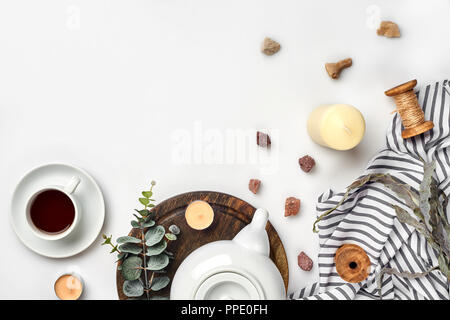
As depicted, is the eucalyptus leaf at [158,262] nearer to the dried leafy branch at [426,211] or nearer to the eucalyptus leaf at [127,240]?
the eucalyptus leaf at [127,240]

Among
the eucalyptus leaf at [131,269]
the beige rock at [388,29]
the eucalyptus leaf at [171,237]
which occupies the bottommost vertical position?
the eucalyptus leaf at [131,269]

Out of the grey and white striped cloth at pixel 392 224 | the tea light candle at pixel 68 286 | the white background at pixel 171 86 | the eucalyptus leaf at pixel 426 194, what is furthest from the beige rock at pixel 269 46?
the tea light candle at pixel 68 286

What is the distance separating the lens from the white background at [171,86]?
0.99 m

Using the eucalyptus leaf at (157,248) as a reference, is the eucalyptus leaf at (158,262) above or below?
below

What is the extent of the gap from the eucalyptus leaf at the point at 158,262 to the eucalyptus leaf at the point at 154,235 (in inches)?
1.3

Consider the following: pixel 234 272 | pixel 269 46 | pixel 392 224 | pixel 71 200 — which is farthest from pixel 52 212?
pixel 392 224

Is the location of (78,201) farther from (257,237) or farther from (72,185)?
(257,237)

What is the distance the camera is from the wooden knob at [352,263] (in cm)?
96

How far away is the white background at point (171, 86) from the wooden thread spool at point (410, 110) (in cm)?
9

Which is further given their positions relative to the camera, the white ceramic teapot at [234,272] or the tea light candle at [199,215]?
the tea light candle at [199,215]

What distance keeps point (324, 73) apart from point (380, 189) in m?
0.28

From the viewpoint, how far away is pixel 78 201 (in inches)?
37.7

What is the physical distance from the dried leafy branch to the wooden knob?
37mm

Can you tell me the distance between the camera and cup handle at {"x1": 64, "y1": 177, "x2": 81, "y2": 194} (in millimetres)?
925
